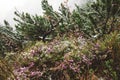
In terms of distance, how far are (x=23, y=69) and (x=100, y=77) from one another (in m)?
1.46

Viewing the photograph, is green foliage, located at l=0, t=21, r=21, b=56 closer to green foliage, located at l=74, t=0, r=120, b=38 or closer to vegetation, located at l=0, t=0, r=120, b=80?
vegetation, located at l=0, t=0, r=120, b=80

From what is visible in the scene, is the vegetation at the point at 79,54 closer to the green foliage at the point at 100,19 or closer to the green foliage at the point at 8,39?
the green foliage at the point at 100,19

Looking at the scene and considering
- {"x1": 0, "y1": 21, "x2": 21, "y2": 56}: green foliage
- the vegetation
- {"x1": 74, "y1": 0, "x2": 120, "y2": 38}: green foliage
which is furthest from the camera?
{"x1": 0, "y1": 21, "x2": 21, "y2": 56}: green foliage

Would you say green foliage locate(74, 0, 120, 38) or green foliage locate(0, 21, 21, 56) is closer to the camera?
green foliage locate(74, 0, 120, 38)

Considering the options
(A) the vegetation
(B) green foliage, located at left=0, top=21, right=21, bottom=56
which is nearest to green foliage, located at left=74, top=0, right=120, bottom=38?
(A) the vegetation

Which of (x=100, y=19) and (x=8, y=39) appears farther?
(x=8, y=39)

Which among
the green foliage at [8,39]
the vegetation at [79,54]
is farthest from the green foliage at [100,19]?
the green foliage at [8,39]

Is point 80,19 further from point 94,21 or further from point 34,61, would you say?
point 34,61

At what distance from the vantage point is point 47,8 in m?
10.5

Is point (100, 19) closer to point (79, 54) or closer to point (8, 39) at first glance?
point (79, 54)

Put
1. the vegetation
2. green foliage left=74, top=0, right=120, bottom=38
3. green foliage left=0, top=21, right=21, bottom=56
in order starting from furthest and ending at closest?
green foliage left=0, top=21, right=21, bottom=56 < green foliage left=74, top=0, right=120, bottom=38 < the vegetation

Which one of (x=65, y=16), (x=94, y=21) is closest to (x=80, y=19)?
(x=94, y=21)

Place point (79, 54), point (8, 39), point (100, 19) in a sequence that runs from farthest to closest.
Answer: point (8, 39) → point (100, 19) → point (79, 54)

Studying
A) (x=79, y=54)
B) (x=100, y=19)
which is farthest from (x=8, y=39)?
(x=79, y=54)
